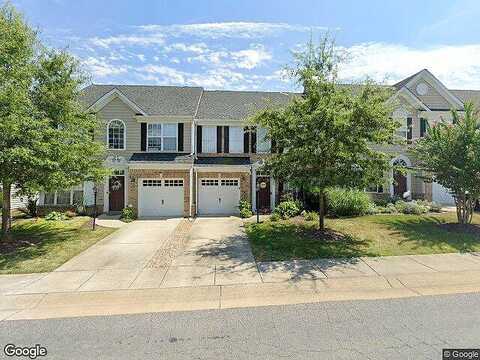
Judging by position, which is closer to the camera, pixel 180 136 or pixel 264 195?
pixel 180 136

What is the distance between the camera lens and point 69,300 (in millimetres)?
7258

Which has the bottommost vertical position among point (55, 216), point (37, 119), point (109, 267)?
point (109, 267)

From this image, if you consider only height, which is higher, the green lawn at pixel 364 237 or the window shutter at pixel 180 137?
the window shutter at pixel 180 137

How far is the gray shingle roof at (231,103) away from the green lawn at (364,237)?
29.4ft

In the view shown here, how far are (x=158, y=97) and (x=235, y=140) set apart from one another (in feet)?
22.6

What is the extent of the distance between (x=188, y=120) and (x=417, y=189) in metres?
16.5

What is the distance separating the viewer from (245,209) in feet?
62.1

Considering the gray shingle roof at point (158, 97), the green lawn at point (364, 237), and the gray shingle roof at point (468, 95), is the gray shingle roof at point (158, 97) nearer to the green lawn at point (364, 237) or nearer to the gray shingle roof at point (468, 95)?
the green lawn at point (364, 237)

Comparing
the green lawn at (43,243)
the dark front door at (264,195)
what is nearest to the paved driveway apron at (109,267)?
the green lawn at (43,243)

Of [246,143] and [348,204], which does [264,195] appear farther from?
[348,204]

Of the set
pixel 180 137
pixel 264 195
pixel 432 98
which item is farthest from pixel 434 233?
pixel 432 98

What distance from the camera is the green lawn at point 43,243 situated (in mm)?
10070

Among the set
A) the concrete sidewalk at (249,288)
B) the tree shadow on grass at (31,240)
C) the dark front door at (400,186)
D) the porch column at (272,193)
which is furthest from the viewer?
the dark front door at (400,186)

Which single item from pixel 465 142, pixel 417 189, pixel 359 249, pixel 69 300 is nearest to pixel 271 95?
pixel 417 189
